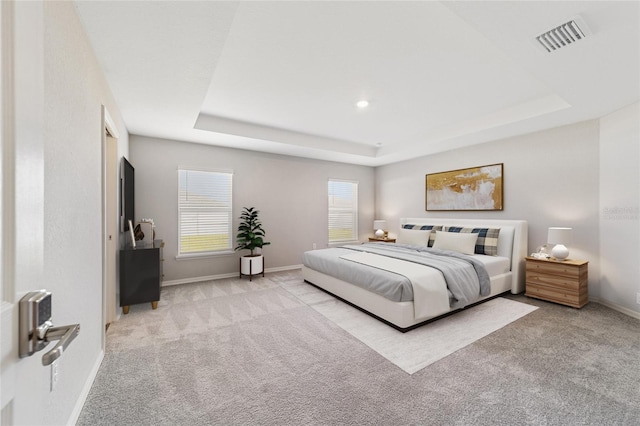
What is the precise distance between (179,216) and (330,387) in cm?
383

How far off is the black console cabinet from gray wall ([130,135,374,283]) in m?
1.30

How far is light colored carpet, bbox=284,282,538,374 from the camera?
92.3 inches

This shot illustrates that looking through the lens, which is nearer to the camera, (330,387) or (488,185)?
(330,387)

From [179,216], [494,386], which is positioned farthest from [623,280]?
[179,216]

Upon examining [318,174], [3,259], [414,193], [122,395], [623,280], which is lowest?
[122,395]

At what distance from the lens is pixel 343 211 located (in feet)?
21.6

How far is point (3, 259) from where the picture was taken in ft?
1.78

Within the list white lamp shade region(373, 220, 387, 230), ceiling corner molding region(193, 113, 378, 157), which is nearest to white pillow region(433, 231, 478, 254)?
white lamp shade region(373, 220, 387, 230)

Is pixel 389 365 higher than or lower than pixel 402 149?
lower

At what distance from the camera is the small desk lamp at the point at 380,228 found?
21.0ft

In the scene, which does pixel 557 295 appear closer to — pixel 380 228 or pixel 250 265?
pixel 380 228

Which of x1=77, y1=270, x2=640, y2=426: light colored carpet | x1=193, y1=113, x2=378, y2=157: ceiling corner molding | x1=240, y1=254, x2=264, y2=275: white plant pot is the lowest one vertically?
x1=77, y1=270, x2=640, y2=426: light colored carpet

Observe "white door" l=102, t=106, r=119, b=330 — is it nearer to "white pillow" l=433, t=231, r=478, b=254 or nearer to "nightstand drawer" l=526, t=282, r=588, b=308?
"white pillow" l=433, t=231, r=478, b=254

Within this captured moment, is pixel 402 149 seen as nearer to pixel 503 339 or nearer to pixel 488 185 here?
pixel 488 185
